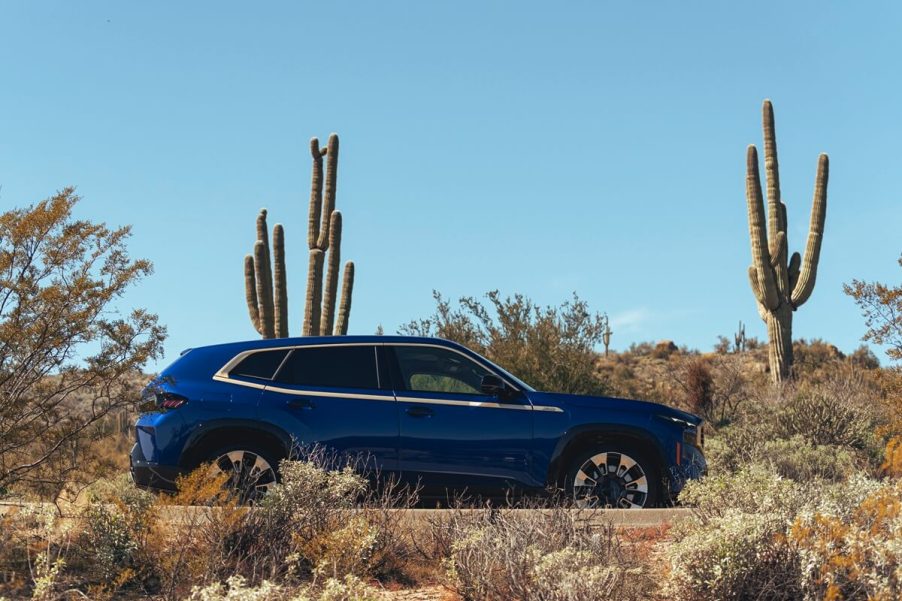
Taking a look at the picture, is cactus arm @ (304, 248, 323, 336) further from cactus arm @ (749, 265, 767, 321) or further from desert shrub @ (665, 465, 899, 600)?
desert shrub @ (665, 465, 899, 600)

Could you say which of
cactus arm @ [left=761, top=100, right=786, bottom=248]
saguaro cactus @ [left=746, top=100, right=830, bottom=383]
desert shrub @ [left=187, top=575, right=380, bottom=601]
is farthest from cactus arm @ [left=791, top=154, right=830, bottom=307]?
desert shrub @ [left=187, top=575, right=380, bottom=601]

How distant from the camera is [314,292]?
1049 inches

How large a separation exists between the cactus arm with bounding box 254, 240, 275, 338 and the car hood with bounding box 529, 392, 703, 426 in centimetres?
1655

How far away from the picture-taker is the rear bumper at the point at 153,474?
10.4 meters

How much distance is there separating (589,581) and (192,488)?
3.15m

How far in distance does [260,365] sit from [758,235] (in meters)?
19.8

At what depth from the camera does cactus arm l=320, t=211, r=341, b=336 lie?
2648cm

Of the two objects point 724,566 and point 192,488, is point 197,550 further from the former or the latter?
point 724,566

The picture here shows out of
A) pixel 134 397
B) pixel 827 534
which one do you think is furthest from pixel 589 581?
pixel 134 397

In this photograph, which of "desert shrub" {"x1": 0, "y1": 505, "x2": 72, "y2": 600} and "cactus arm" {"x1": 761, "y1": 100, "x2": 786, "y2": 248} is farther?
"cactus arm" {"x1": 761, "y1": 100, "x2": 786, "y2": 248}

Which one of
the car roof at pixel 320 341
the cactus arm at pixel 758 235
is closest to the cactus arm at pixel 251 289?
the cactus arm at pixel 758 235

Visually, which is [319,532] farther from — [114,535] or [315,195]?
[315,195]

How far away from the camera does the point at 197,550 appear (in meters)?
7.98

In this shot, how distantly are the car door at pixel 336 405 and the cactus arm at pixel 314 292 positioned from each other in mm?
15538
